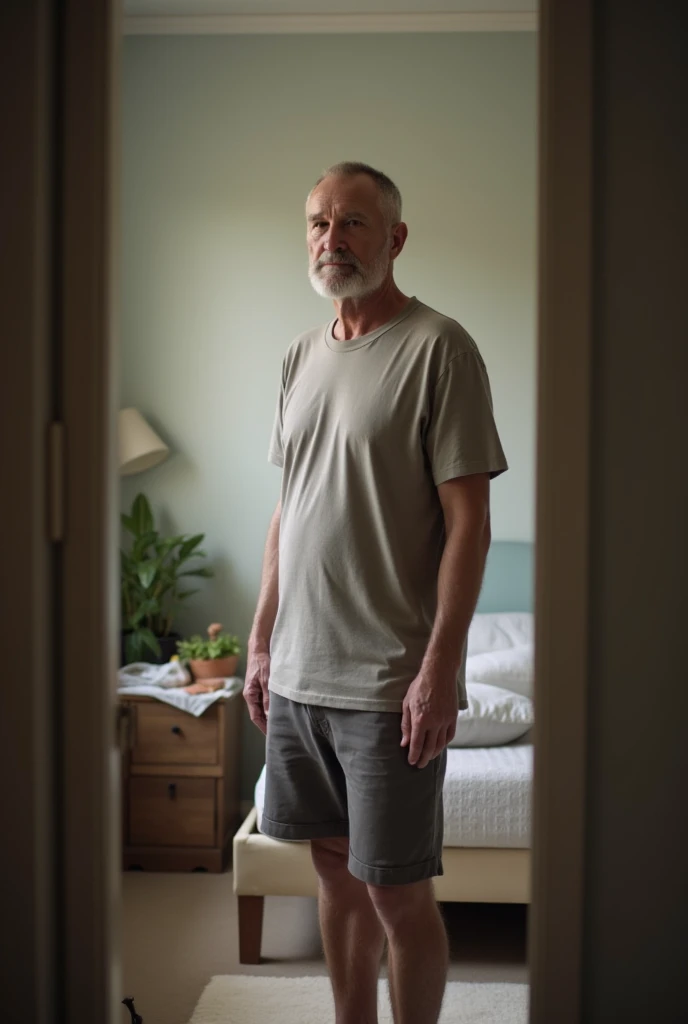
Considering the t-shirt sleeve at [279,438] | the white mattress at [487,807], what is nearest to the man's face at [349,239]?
the t-shirt sleeve at [279,438]

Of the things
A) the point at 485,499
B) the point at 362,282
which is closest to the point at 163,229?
the point at 362,282

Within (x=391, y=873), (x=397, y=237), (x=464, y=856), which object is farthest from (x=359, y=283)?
(x=464, y=856)

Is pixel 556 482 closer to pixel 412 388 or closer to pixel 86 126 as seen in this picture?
pixel 86 126

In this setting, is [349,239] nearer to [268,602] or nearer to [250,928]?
[268,602]

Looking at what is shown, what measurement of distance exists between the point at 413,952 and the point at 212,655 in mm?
1880

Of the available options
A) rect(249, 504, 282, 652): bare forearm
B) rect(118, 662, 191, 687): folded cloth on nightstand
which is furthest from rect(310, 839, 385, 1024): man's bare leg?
rect(118, 662, 191, 687): folded cloth on nightstand

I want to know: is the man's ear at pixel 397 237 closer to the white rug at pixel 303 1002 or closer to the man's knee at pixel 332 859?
the man's knee at pixel 332 859

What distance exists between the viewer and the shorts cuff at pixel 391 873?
1605 mm

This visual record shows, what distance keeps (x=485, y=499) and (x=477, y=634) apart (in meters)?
1.84

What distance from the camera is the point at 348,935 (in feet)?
5.93

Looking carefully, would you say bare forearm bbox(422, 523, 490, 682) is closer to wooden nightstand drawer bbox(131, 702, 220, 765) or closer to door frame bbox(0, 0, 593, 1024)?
door frame bbox(0, 0, 593, 1024)

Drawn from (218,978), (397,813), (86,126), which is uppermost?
(86,126)

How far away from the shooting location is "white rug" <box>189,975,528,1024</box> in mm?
2225

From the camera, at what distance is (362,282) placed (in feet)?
5.86
